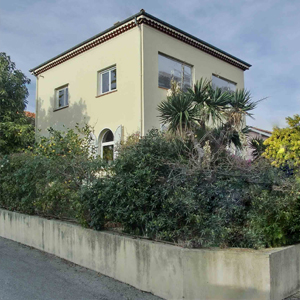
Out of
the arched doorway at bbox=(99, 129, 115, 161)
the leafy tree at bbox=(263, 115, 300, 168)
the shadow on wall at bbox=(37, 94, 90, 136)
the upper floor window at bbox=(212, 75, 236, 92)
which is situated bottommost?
the leafy tree at bbox=(263, 115, 300, 168)

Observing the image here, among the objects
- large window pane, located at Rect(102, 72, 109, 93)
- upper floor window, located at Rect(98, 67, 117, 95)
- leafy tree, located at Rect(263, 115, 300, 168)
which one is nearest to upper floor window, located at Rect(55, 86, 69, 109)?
upper floor window, located at Rect(98, 67, 117, 95)

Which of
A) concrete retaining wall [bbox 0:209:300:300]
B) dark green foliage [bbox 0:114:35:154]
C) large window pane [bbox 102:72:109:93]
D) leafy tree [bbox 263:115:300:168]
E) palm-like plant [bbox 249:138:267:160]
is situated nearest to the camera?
concrete retaining wall [bbox 0:209:300:300]

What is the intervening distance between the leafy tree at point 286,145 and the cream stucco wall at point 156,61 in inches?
243

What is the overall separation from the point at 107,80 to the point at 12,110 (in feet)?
15.8

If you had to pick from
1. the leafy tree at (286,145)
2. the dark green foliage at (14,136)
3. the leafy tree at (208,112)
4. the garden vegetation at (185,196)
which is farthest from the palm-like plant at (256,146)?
the dark green foliage at (14,136)

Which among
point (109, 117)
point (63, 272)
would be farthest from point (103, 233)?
point (109, 117)

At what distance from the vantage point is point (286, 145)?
600cm

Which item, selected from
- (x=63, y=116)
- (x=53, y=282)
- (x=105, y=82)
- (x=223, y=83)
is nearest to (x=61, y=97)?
(x=63, y=116)

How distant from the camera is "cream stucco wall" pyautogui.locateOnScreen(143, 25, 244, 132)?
12031mm

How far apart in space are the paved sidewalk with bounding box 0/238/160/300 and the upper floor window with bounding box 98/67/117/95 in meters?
8.21

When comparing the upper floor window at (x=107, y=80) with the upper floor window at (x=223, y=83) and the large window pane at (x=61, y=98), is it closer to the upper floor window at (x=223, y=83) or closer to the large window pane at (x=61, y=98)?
the large window pane at (x=61, y=98)

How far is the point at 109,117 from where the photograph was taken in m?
13.2

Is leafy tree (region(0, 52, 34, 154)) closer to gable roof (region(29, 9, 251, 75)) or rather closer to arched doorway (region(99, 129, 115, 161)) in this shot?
gable roof (region(29, 9, 251, 75))

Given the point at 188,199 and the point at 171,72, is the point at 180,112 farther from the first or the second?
the point at 171,72
